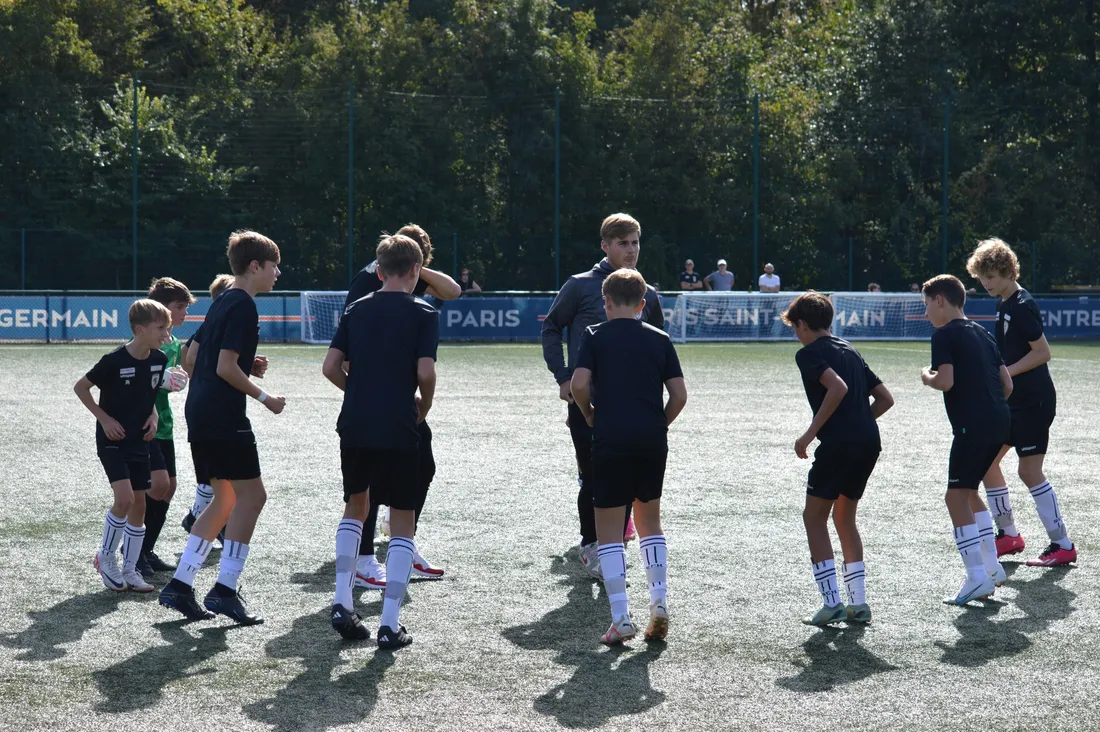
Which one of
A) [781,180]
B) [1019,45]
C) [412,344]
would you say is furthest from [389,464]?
[1019,45]

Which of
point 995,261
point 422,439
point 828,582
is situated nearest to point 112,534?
point 422,439

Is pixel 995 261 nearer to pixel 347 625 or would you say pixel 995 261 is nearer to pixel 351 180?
pixel 347 625

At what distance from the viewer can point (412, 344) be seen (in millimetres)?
5793

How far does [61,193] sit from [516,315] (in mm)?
12850

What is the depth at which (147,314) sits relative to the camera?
677 centimetres

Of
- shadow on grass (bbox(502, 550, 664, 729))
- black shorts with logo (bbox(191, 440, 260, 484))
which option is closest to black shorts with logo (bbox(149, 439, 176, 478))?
black shorts with logo (bbox(191, 440, 260, 484))

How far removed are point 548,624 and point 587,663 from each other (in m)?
0.66

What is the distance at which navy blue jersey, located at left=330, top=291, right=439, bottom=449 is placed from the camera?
227 inches

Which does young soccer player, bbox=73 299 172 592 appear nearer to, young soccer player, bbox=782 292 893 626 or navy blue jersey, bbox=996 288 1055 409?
young soccer player, bbox=782 292 893 626

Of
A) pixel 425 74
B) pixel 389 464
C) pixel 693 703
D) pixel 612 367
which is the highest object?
pixel 425 74

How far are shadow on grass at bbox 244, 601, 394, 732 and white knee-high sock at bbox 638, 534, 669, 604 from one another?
117 centimetres

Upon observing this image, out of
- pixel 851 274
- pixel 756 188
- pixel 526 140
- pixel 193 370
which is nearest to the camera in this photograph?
pixel 193 370

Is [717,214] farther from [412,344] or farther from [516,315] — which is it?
[412,344]

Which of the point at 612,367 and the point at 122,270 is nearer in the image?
the point at 612,367
